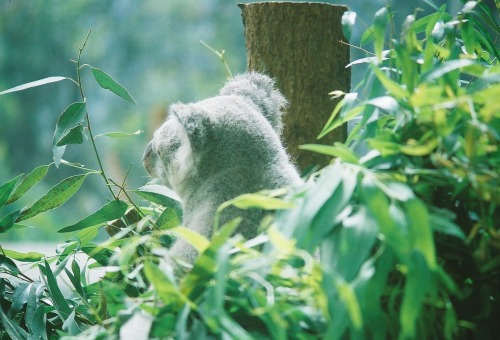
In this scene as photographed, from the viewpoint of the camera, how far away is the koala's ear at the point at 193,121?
5.20 ft

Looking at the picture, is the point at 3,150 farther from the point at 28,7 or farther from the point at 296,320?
the point at 296,320

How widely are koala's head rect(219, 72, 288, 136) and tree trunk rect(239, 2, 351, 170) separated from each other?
0.40ft

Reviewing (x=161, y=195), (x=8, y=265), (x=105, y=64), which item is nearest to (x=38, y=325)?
(x=8, y=265)

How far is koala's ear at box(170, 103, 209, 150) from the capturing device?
158 centimetres

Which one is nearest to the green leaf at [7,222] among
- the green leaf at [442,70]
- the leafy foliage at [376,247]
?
the leafy foliage at [376,247]

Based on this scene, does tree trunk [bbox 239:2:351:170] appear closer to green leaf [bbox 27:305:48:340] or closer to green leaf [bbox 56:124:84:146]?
green leaf [bbox 56:124:84:146]

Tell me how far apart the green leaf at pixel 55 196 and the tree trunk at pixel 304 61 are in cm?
73

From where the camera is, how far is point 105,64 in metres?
5.00

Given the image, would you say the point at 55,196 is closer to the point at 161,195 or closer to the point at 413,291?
the point at 161,195

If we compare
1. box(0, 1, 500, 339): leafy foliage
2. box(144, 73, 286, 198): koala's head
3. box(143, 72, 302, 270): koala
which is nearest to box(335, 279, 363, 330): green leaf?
box(0, 1, 500, 339): leafy foliage

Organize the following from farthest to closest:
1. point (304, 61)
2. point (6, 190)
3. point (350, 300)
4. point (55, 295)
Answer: point (304, 61) → point (6, 190) → point (55, 295) → point (350, 300)

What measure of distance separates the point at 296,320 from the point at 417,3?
4240 millimetres

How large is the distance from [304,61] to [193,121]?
2.25 feet

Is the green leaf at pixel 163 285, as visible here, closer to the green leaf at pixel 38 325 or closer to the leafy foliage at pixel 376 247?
the leafy foliage at pixel 376 247
